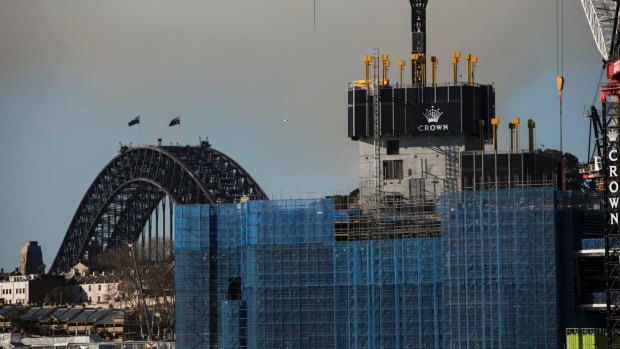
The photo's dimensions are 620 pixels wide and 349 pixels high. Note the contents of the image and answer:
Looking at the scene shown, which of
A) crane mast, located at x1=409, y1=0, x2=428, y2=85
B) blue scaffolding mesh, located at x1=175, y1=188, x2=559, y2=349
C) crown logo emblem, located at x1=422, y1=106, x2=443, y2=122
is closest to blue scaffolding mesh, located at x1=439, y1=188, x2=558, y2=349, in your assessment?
blue scaffolding mesh, located at x1=175, y1=188, x2=559, y2=349

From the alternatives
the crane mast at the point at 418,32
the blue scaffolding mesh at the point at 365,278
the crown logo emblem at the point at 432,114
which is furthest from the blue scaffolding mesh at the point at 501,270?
the crane mast at the point at 418,32

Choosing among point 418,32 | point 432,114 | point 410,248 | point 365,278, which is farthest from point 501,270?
point 418,32

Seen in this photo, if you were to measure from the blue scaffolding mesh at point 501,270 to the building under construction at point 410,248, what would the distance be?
4.4 inches

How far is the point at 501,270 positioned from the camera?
480 ft

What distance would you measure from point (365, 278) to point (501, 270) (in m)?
12.8

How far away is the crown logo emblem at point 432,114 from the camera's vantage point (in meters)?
167

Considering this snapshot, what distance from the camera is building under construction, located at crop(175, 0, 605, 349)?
146 metres

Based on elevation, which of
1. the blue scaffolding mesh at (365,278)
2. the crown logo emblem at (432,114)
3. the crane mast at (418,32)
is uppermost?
the crane mast at (418,32)

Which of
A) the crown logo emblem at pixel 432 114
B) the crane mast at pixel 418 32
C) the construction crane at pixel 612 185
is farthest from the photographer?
the crane mast at pixel 418 32

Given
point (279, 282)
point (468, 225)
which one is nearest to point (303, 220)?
point (279, 282)

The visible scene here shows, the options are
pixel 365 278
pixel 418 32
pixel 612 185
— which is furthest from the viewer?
pixel 418 32

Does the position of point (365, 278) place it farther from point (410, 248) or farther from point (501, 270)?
point (501, 270)

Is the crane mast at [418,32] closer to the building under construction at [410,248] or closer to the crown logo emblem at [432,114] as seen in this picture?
the building under construction at [410,248]

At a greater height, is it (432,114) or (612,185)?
(432,114)
